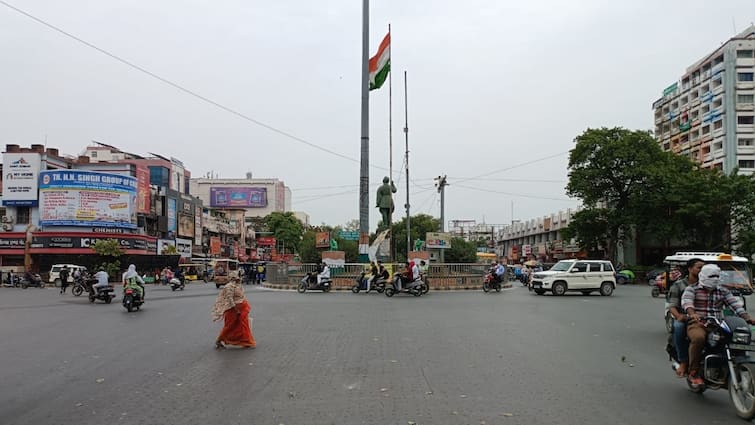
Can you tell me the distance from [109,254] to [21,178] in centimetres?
929

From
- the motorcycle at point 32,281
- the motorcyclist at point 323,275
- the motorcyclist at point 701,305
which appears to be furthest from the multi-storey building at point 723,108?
the motorcyclist at point 701,305

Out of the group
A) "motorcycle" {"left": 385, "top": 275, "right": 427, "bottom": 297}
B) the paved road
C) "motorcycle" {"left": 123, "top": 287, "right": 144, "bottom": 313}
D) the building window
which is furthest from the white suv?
the building window

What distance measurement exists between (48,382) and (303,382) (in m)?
3.05

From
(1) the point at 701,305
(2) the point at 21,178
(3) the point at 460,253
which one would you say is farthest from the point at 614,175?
(2) the point at 21,178

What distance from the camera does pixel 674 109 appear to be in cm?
7069

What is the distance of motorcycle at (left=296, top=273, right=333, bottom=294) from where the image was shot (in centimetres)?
2779

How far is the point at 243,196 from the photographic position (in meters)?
114

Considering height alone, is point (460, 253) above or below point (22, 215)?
below

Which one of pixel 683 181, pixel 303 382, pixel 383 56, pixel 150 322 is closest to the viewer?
pixel 303 382

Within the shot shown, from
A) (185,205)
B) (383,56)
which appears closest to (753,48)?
(383,56)

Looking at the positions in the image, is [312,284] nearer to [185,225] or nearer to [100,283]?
[100,283]

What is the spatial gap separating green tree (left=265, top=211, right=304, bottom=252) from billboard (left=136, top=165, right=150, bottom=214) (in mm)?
36575

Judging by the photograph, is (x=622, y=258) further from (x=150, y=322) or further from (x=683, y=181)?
(x=150, y=322)

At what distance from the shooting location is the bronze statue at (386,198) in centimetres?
3175
